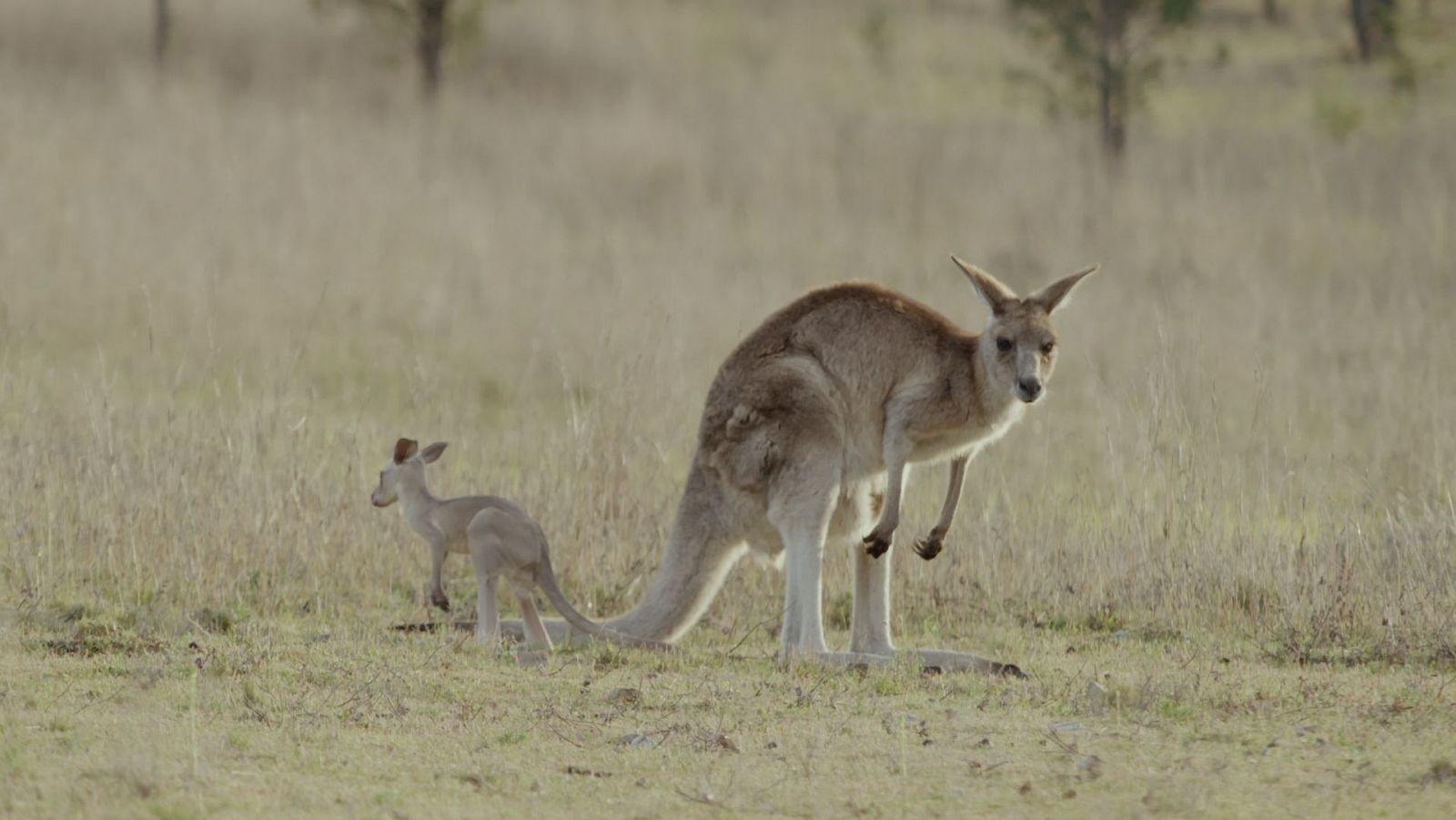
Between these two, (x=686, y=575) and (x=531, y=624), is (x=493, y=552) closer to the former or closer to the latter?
(x=531, y=624)

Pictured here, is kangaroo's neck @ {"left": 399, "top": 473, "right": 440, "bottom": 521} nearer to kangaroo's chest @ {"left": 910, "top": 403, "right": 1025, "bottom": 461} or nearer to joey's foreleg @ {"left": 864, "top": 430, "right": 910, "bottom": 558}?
joey's foreleg @ {"left": 864, "top": 430, "right": 910, "bottom": 558}

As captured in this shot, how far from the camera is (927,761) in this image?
5.05 metres

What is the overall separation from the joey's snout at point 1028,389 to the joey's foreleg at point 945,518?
1.99 feet

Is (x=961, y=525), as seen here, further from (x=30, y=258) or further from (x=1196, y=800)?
(x=30, y=258)

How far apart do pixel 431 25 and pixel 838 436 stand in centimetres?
1923

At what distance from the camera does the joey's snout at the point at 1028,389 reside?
6.12 meters

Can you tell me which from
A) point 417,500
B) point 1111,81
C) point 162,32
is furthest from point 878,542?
point 162,32

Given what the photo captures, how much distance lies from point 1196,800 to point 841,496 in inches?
88.1

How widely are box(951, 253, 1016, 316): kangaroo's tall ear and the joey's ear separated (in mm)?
2242

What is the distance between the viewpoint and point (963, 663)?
20.6 ft

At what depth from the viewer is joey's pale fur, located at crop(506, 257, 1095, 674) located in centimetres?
636

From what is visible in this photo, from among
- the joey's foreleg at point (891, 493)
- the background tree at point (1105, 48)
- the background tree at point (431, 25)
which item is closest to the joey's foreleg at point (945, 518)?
the joey's foreleg at point (891, 493)

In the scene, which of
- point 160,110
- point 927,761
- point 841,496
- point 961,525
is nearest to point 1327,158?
point 160,110

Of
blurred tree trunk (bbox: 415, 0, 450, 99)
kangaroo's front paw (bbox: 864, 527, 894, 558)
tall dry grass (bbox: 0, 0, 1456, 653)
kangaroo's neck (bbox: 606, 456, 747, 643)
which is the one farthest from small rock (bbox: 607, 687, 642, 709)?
blurred tree trunk (bbox: 415, 0, 450, 99)
